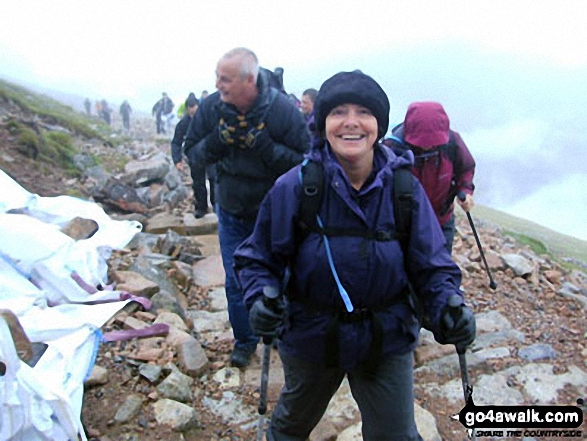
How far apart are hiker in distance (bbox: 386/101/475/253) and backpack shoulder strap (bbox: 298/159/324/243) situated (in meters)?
1.87

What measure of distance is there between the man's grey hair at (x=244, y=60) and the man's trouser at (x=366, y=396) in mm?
2169

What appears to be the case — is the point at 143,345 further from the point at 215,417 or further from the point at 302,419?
the point at 302,419

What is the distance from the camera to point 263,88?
3.86 metres

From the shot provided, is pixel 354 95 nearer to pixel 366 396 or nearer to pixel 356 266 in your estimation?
pixel 356 266

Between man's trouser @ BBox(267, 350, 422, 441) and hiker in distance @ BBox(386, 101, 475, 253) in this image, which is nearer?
man's trouser @ BBox(267, 350, 422, 441)

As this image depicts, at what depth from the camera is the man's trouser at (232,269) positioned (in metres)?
4.24

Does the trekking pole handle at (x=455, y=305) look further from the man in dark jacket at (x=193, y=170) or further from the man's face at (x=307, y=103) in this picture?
the man's face at (x=307, y=103)

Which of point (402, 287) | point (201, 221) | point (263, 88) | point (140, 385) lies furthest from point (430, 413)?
point (201, 221)

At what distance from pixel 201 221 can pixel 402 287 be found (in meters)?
6.70

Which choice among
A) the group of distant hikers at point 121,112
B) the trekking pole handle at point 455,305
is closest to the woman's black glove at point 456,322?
the trekking pole handle at point 455,305

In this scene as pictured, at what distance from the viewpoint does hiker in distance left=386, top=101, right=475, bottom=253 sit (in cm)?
400
